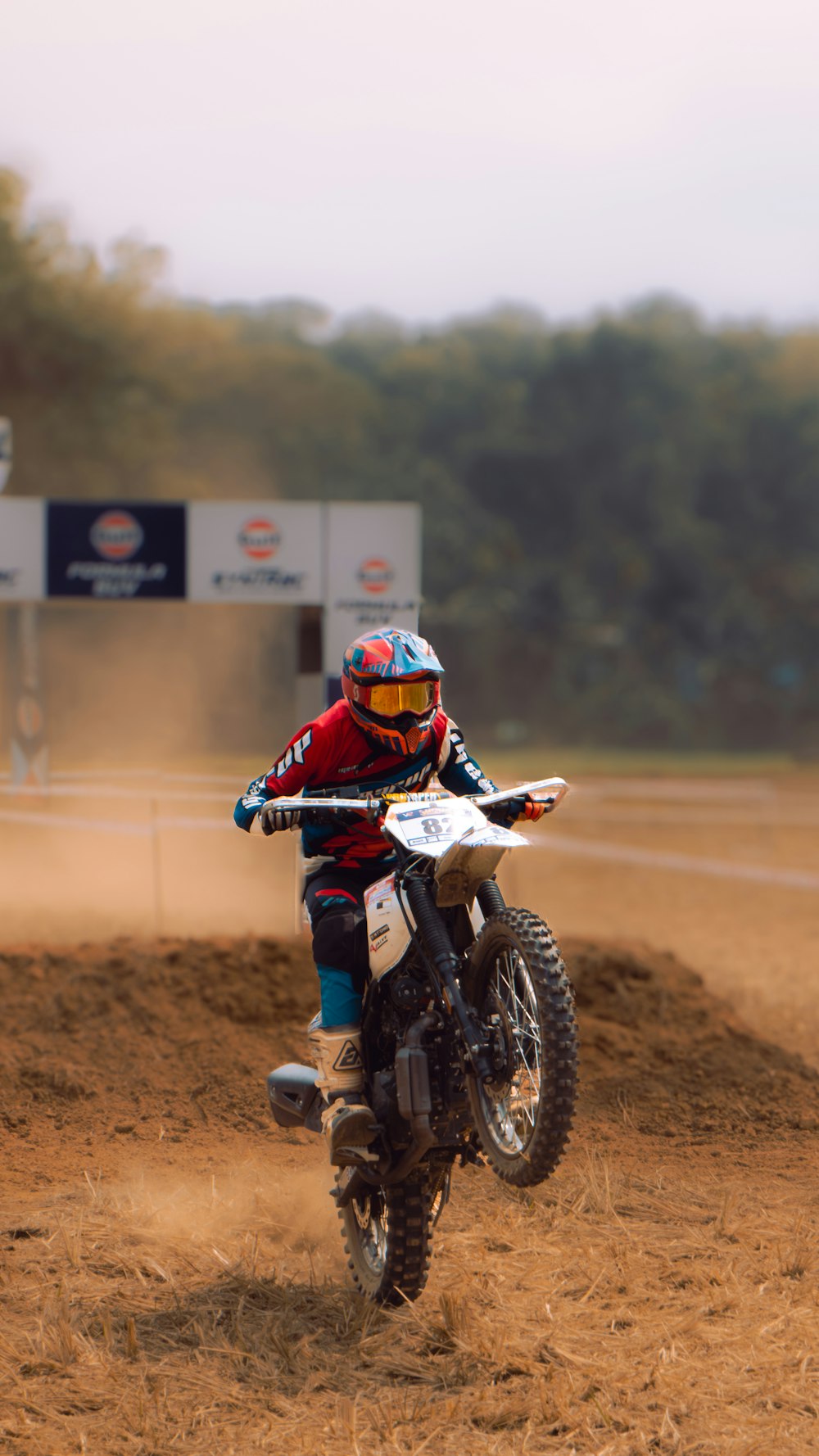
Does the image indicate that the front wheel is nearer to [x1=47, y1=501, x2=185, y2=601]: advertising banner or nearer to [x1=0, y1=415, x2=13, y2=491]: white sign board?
[x1=47, y1=501, x2=185, y2=601]: advertising banner

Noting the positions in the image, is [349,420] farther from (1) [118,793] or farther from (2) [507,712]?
(1) [118,793]

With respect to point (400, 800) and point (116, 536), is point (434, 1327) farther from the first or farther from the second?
point (116, 536)

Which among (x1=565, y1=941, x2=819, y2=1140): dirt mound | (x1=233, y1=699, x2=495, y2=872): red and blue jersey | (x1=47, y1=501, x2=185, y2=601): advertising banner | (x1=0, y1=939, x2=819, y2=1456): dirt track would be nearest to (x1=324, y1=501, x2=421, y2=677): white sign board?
(x1=47, y1=501, x2=185, y2=601): advertising banner

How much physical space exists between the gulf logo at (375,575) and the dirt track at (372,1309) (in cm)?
308

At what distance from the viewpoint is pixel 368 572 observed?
33.6 ft

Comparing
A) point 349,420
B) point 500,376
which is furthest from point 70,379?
point 500,376

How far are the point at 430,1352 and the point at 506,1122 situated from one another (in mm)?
797

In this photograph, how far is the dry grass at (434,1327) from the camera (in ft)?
13.7

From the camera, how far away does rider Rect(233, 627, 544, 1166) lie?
4.92 meters

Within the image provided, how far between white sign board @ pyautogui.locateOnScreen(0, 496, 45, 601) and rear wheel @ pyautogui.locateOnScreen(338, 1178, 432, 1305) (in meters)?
6.53

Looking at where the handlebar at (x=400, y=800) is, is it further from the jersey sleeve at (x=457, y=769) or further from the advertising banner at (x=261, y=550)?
the advertising banner at (x=261, y=550)

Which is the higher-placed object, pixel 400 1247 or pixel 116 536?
pixel 116 536

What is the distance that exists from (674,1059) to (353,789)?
3.83 meters

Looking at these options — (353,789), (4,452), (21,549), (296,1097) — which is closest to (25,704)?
(21,549)
